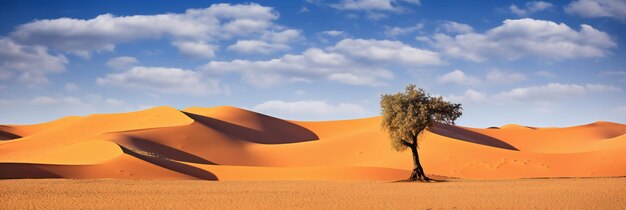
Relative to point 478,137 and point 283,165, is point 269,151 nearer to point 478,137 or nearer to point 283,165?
point 283,165

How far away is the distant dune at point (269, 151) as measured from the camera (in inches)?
1713

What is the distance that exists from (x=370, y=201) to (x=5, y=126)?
86.7 metres

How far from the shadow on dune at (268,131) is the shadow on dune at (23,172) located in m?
29.2

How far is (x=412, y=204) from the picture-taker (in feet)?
75.6

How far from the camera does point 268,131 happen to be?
76.0 m

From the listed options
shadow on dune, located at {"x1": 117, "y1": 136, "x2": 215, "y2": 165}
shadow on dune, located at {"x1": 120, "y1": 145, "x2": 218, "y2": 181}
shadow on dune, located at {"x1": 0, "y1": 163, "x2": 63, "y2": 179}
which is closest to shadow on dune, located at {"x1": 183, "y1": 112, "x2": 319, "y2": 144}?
shadow on dune, located at {"x1": 117, "y1": 136, "x2": 215, "y2": 165}

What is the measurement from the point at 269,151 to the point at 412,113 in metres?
23.5

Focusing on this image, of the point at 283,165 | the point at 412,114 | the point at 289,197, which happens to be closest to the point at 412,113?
the point at 412,114

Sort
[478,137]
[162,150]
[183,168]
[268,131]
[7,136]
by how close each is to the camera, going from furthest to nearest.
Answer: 1. [7,136]
2. [478,137]
3. [268,131]
4. [162,150]
5. [183,168]

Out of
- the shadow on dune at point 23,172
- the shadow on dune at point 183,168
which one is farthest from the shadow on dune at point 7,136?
the shadow on dune at point 23,172

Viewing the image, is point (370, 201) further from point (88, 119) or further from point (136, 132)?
point (88, 119)

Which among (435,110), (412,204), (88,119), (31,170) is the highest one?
(88,119)

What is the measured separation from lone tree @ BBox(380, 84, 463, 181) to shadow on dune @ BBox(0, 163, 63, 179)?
21.2m

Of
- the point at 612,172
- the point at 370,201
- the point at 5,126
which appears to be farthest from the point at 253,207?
the point at 5,126
